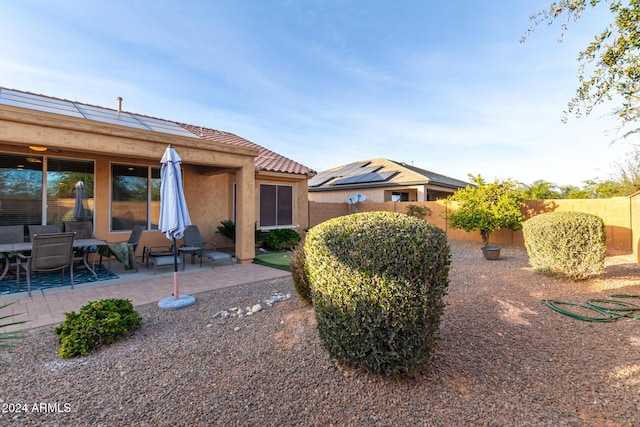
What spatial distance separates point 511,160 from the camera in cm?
2097

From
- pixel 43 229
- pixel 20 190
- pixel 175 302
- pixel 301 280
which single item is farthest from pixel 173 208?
pixel 20 190

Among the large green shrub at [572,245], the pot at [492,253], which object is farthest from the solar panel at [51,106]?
the pot at [492,253]

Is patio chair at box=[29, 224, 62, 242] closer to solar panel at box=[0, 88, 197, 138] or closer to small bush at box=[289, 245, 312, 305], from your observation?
solar panel at box=[0, 88, 197, 138]

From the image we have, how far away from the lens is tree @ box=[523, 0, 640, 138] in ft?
16.1

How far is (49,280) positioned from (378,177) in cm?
1719

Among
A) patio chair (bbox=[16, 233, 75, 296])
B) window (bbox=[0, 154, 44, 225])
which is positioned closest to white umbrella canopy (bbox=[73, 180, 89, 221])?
window (bbox=[0, 154, 44, 225])

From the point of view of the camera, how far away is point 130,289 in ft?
19.7

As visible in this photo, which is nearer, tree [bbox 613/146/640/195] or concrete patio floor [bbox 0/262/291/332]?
concrete patio floor [bbox 0/262/291/332]

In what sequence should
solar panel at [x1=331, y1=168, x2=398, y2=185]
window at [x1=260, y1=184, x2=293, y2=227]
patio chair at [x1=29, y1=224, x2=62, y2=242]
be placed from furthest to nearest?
solar panel at [x1=331, y1=168, x2=398, y2=185] < window at [x1=260, y1=184, x2=293, y2=227] < patio chair at [x1=29, y1=224, x2=62, y2=242]

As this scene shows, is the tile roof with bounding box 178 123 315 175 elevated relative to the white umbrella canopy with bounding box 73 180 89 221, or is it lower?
elevated

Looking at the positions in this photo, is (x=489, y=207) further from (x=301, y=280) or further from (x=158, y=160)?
(x=158, y=160)

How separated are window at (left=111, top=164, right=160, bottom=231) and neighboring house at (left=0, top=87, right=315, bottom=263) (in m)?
0.03

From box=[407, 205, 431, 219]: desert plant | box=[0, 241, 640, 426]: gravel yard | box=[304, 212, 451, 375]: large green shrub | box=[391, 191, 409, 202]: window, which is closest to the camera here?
box=[0, 241, 640, 426]: gravel yard

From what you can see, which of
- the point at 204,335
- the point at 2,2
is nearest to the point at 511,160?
the point at 204,335
